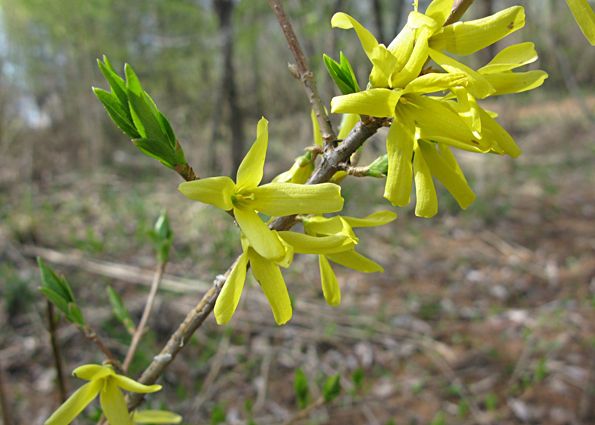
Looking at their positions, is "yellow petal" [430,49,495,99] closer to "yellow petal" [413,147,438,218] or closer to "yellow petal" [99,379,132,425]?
"yellow petal" [413,147,438,218]

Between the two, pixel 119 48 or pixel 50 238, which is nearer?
pixel 50 238

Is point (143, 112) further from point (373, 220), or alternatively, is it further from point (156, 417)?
point (156, 417)

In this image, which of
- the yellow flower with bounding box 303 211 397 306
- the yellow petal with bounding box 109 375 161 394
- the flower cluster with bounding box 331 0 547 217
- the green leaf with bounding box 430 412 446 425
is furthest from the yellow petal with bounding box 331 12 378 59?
the green leaf with bounding box 430 412 446 425

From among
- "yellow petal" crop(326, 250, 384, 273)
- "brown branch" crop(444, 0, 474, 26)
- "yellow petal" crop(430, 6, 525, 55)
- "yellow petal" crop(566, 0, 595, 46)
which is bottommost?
"yellow petal" crop(326, 250, 384, 273)

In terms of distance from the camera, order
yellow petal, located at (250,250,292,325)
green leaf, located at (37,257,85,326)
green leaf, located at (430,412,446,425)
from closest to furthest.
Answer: yellow petal, located at (250,250,292,325) < green leaf, located at (37,257,85,326) < green leaf, located at (430,412,446,425)

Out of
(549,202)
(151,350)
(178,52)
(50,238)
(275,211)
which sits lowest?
(549,202)

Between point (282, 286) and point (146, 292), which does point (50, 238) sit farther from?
point (282, 286)

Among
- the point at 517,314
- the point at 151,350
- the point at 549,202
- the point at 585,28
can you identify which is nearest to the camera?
the point at 585,28

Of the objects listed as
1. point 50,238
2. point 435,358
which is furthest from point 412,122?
point 50,238
